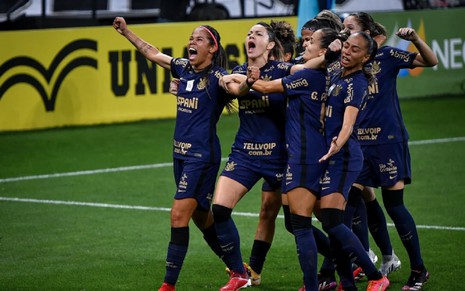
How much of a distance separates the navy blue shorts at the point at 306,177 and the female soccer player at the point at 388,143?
0.89 m

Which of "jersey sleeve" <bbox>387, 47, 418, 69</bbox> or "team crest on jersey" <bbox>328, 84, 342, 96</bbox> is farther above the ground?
"jersey sleeve" <bbox>387, 47, 418, 69</bbox>

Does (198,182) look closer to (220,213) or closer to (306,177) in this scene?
(220,213)

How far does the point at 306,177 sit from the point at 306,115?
489mm

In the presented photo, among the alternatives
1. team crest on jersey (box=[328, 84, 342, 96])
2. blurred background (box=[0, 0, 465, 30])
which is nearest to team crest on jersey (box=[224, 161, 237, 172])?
team crest on jersey (box=[328, 84, 342, 96])

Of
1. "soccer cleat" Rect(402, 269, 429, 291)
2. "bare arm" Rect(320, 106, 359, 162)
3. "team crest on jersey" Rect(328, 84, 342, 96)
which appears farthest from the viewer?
"soccer cleat" Rect(402, 269, 429, 291)

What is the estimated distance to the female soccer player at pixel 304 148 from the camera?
7.95 m

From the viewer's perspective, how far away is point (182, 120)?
Result: 337 inches

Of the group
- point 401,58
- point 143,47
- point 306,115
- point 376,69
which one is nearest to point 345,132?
point 306,115

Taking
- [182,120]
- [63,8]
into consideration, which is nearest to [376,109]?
[182,120]

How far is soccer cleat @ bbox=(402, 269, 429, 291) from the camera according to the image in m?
8.73

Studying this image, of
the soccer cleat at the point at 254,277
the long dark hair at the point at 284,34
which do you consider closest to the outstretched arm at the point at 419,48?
the long dark hair at the point at 284,34

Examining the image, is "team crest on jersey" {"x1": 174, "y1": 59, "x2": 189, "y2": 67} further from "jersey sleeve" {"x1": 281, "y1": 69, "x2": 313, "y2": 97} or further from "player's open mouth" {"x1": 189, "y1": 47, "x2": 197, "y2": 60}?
"jersey sleeve" {"x1": 281, "y1": 69, "x2": 313, "y2": 97}

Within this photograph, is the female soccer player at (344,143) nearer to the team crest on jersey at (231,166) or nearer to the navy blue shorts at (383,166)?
the navy blue shorts at (383,166)

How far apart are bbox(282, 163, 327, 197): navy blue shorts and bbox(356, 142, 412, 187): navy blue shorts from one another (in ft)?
2.90
